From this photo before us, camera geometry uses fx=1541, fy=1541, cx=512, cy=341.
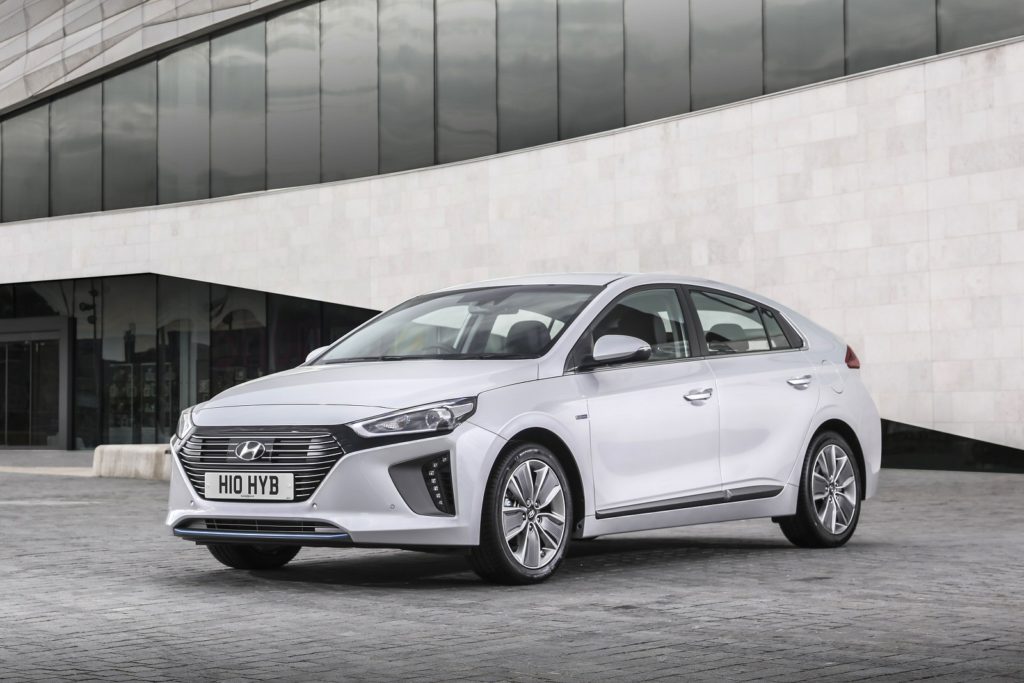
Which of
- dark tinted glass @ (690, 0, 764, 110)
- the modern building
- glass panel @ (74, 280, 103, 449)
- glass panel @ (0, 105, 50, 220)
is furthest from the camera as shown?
glass panel @ (0, 105, 50, 220)

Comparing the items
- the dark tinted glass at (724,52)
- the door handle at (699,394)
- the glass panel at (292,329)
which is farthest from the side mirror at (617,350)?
the glass panel at (292,329)

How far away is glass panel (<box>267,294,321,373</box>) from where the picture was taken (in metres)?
31.2

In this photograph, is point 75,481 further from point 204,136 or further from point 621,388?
point 204,136

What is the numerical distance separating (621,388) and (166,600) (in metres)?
2.61

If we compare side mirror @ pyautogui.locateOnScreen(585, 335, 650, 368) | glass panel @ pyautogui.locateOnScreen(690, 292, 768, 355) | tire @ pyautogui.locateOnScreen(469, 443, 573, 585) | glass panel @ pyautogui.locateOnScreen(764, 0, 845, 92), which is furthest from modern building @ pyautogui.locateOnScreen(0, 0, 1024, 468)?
tire @ pyautogui.locateOnScreen(469, 443, 573, 585)

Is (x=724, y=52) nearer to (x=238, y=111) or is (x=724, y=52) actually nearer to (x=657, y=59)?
(x=657, y=59)

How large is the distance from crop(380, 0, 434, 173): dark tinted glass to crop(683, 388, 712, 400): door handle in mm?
20785

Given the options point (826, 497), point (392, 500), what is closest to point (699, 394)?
point (826, 497)

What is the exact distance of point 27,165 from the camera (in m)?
35.3

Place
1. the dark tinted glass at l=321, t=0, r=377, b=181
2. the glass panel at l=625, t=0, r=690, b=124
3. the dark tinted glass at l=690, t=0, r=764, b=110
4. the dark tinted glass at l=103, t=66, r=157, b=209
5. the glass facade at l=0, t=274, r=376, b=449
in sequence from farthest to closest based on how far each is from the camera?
the dark tinted glass at l=103, t=66, r=157, b=209, the glass facade at l=0, t=274, r=376, b=449, the dark tinted glass at l=321, t=0, r=377, b=181, the glass panel at l=625, t=0, r=690, b=124, the dark tinted glass at l=690, t=0, r=764, b=110

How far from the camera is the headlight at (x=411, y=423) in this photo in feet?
24.2

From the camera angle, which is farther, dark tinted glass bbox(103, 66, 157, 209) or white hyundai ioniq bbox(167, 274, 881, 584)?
dark tinted glass bbox(103, 66, 157, 209)

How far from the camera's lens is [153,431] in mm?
33906

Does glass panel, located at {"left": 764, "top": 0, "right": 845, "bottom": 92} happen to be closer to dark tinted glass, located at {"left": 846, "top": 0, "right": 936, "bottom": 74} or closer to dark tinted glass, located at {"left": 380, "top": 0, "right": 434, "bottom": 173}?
dark tinted glass, located at {"left": 846, "top": 0, "right": 936, "bottom": 74}
